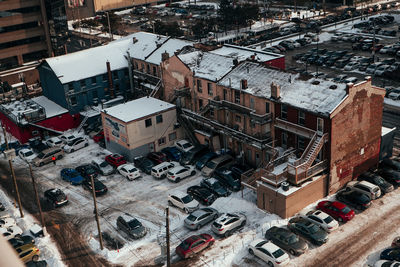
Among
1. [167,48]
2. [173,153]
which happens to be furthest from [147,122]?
[167,48]

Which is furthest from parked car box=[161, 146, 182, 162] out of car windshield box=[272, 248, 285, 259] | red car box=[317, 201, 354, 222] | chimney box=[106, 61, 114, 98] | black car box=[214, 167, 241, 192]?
car windshield box=[272, 248, 285, 259]

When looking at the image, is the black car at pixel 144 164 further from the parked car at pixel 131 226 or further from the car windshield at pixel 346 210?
the car windshield at pixel 346 210

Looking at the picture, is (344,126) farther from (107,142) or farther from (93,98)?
(93,98)

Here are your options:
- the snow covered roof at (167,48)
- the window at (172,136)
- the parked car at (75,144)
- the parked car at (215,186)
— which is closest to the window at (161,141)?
the window at (172,136)

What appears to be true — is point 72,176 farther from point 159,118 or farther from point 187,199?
point 187,199

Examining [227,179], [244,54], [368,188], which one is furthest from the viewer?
[244,54]

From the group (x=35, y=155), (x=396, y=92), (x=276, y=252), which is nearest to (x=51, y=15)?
(x=35, y=155)
